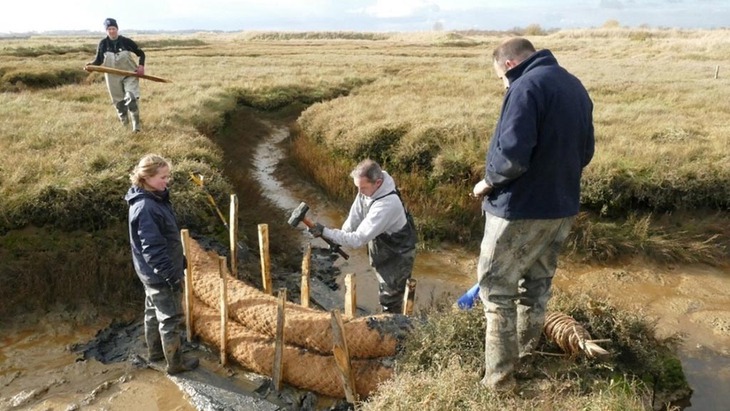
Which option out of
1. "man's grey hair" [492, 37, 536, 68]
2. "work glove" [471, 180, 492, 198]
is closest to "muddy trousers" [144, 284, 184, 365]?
"work glove" [471, 180, 492, 198]

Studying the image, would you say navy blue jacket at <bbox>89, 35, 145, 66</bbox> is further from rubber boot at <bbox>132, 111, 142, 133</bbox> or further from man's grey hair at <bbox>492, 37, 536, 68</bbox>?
man's grey hair at <bbox>492, 37, 536, 68</bbox>

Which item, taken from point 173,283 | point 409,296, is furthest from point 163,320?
point 409,296

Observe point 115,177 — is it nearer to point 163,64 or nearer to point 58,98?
point 58,98

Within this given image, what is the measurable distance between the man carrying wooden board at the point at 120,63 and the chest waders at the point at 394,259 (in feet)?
23.3

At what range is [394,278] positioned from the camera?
5.45m

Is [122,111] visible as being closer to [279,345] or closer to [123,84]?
[123,84]

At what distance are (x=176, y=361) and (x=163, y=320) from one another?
0.52 meters

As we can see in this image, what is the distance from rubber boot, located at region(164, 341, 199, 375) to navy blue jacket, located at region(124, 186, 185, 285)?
29.0 inches

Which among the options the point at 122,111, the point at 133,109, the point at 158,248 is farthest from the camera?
the point at 122,111

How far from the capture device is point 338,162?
1164 cm

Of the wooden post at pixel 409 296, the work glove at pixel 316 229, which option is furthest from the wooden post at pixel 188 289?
the wooden post at pixel 409 296

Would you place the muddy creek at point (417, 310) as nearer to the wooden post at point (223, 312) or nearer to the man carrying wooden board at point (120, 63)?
the wooden post at point (223, 312)

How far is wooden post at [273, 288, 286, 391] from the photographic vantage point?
468 centimetres

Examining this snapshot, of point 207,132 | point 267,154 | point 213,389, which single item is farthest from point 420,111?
point 213,389
